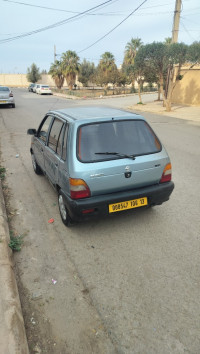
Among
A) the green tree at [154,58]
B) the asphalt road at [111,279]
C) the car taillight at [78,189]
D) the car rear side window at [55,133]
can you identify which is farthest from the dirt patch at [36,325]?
the green tree at [154,58]

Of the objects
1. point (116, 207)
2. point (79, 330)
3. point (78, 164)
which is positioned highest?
A: point (78, 164)

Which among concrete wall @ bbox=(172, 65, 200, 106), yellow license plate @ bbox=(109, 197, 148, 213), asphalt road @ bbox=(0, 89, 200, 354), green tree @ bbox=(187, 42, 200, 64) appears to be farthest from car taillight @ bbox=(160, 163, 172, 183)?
concrete wall @ bbox=(172, 65, 200, 106)

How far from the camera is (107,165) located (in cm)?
315

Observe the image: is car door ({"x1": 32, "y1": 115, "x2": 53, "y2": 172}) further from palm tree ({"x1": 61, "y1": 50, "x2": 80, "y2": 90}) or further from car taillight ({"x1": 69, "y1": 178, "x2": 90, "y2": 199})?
palm tree ({"x1": 61, "y1": 50, "x2": 80, "y2": 90})

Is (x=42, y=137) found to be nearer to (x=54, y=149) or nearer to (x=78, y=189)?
(x=54, y=149)

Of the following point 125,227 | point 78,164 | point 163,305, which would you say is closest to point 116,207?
point 125,227

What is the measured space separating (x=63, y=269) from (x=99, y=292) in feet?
1.81

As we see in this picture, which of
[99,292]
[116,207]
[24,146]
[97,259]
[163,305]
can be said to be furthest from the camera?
[24,146]

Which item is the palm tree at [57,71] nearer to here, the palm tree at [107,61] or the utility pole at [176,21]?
the palm tree at [107,61]

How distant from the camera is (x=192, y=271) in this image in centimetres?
281

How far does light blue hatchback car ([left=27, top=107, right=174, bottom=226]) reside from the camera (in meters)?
3.13

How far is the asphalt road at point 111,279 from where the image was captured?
82.9 inches

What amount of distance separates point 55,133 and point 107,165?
1281mm

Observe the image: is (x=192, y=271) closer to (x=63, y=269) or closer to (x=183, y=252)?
(x=183, y=252)
